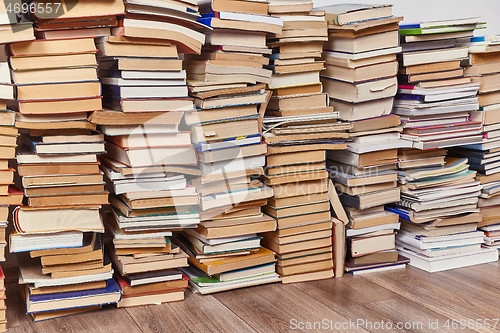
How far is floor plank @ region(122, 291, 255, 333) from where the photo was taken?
1.99 m

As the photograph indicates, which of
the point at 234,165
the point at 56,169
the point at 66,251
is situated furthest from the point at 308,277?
the point at 56,169

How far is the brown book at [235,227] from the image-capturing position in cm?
221

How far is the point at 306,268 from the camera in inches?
94.3

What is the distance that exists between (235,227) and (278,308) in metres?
0.31

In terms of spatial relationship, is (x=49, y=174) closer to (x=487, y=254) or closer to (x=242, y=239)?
(x=242, y=239)

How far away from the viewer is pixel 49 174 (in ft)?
6.49

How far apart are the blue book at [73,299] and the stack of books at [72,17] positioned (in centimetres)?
78

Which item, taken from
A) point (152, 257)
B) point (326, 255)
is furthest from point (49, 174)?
point (326, 255)

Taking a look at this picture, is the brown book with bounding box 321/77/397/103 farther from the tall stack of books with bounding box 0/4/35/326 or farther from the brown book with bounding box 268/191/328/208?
the tall stack of books with bounding box 0/4/35/326

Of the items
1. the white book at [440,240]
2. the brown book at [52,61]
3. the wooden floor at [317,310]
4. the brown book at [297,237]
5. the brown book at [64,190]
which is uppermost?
the brown book at [52,61]

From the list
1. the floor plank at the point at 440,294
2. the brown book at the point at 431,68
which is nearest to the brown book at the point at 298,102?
the brown book at the point at 431,68

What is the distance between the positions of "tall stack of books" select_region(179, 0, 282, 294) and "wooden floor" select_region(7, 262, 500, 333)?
0.11 meters

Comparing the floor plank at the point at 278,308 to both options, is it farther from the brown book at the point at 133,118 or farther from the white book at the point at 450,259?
the brown book at the point at 133,118

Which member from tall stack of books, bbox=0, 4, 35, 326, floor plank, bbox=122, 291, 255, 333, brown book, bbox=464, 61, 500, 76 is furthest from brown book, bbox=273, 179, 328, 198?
tall stack of books, bbox=0, 4, 35, 326
